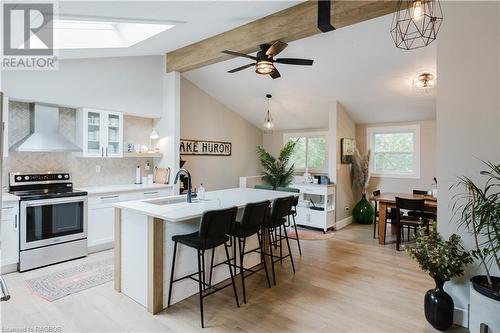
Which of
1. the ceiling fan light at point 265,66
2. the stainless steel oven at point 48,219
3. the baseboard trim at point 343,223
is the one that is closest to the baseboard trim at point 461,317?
the ceiling fan light at point 265,66

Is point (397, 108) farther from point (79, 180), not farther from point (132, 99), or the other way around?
point (79, 180)

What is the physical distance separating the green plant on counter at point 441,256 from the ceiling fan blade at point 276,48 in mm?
2469

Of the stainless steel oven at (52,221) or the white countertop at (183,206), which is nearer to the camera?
the white countertop at (183,206)

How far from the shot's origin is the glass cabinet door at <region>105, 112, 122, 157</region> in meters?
4.67

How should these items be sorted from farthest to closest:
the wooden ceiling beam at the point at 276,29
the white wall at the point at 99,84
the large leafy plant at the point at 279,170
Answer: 1. the large leafy plant at the point at 279,170
2. the white wall at the point at 99,84
3. the wooden ceiling beam at the point at 276,29

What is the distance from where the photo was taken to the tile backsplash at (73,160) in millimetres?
3930

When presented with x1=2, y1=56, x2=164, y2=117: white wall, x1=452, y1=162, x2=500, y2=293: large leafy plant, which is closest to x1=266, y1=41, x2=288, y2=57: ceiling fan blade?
x1=452, y1=162, x2=500, y2=293: large leafy plant

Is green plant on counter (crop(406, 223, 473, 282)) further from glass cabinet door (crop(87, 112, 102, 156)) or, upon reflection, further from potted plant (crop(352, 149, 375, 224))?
glass cabinet door (crop(87, 112, 102, 156))

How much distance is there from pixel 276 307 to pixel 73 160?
12.3 feet

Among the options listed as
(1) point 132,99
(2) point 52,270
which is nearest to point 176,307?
(2) point 52,270

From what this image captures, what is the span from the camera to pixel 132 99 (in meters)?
4.98

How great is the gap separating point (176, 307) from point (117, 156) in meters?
2.84

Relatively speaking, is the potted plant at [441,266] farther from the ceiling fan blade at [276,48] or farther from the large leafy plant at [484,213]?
the ceiling fan blade at [276,48]

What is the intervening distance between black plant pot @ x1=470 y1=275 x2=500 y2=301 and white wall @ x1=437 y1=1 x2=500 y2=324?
0.54 feet
